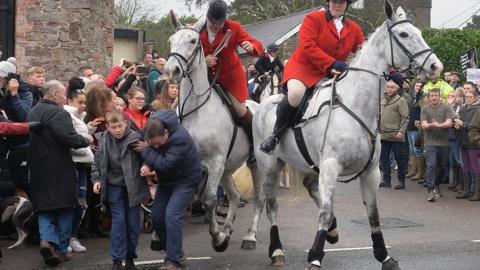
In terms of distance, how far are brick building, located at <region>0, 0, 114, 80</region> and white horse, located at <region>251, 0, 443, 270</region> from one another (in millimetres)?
9517

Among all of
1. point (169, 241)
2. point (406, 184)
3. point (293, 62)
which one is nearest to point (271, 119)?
point (293, 62)

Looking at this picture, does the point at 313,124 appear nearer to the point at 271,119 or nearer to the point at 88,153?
the point at 271,119

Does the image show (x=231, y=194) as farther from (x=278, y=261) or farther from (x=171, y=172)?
(x=171, y=172)

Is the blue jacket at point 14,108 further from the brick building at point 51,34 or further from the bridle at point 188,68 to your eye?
the brick building at point 51,34

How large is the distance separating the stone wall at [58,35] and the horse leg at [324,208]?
9943 mm

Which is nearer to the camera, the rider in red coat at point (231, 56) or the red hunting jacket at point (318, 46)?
the red hunting jacket at point (318, 46)

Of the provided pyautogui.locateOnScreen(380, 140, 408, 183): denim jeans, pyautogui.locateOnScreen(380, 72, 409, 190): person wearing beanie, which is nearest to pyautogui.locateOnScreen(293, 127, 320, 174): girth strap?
pyautogui.locateOnScreen(380, 72, 409, 190): person wearing beanie

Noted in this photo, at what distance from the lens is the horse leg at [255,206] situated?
31.4ft

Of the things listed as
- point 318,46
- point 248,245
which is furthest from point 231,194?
point 318,46

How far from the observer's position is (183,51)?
28.3 feet

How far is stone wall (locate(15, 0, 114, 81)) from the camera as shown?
16.0 meters

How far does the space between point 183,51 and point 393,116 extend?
832 centimetres

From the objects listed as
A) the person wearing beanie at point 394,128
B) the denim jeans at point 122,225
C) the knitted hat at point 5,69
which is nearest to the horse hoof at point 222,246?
the denim jeans at point 122,225

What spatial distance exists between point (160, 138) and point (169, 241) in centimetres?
106
